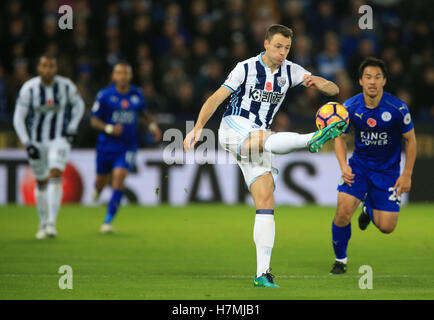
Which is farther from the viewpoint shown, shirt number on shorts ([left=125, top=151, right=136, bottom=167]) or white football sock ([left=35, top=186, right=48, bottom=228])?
shirt number on shorts ([left=125, top=151, right=136, bottom=167])

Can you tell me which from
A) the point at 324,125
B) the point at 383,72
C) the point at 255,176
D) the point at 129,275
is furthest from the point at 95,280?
the point at 383,72

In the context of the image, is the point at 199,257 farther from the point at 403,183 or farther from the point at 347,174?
the point at 403,183

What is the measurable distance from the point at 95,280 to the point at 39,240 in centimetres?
357

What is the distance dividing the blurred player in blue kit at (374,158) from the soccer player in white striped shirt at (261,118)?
2.66 ft

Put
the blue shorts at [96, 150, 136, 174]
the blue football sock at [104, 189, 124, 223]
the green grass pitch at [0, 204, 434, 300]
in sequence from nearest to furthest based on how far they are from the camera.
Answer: the green grass pitch at [0, 204, 434, 300], the blue football sock at [104, 189, 124, 223], the blue shorts at [96, 150, 136, 174]

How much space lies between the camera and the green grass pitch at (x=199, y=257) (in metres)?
7.00

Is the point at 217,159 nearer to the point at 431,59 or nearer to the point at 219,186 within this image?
the point at 219,186

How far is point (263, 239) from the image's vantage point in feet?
23.5

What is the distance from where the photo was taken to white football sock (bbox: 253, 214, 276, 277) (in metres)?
7.13

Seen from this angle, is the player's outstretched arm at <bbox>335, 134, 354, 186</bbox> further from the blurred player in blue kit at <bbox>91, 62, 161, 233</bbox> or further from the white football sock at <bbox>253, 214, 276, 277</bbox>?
the blurred player in blue kit at <bbox>91, 62, 161, 233</bbox>

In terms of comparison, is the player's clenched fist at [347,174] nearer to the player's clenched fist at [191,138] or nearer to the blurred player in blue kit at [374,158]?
the blurred player in blue kit at [374,158]

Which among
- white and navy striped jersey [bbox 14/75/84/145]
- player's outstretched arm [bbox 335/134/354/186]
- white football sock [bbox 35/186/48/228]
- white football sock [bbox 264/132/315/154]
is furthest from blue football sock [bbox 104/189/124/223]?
white football sock [bbox 264/132/315/154]

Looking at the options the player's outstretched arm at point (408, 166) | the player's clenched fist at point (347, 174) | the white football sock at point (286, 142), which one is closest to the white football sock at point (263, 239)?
the white football sock at point (286, 142)

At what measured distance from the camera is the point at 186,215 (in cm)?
1466
